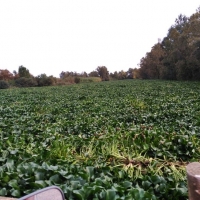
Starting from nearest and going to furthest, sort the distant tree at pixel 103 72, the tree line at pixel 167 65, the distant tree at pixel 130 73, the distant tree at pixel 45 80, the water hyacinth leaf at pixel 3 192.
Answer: the water hyacinth leaf at pixel 3 192, the tree line at pixel 167 65, the distant tree at pixel 45 80, the distant tree at pixel 130 73, the distant tree at pixel 103 72

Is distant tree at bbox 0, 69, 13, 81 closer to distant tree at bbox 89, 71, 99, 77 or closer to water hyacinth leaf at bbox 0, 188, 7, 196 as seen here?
distant tree at bbox 89, 71, 99, 77

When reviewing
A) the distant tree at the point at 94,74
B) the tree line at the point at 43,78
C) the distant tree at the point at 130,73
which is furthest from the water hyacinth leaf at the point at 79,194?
the distant tree at the point at 94,74

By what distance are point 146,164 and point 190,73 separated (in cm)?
3369

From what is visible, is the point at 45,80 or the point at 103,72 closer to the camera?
the point at 45,80

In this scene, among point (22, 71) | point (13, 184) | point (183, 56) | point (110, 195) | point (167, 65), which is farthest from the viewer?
point (22, 71)

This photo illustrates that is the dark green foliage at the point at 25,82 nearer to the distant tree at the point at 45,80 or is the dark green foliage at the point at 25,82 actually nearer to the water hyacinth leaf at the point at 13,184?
the distant tree at the point at 45,80

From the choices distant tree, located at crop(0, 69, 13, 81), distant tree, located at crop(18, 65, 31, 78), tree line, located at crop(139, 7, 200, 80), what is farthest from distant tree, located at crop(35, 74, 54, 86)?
tree line, located at crop(139, 7, 200, 80)

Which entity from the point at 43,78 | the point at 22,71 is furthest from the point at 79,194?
the point at 22,71

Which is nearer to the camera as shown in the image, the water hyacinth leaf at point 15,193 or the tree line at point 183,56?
the water hyacinth leaf at point 15,193

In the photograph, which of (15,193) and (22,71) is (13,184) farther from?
(22,71)

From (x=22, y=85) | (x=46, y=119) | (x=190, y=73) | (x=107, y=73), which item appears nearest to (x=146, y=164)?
(x=46, y=119)

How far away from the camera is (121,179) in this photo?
105 inches

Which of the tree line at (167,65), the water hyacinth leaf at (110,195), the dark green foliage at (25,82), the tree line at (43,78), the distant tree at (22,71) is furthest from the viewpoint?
the distant tree at (22,71)

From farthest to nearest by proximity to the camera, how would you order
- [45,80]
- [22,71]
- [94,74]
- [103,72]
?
1. [94,74]
2. [103,72]
3. [22,71]
4. [45,80]
